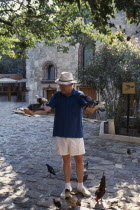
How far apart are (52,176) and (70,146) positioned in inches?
54.3

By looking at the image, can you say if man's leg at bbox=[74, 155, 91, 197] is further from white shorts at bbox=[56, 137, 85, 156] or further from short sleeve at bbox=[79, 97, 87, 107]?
short sleeve at bbox=[79, 97, 87, 107]

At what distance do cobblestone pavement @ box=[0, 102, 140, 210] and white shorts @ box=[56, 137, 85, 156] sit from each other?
770 millimetres

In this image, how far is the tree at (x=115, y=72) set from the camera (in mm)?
9844

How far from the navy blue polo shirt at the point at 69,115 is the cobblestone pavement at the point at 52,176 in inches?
42.8

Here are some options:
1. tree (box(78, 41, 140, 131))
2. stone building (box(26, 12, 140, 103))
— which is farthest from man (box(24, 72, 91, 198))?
stone building (box(26, 12, 140, 103))

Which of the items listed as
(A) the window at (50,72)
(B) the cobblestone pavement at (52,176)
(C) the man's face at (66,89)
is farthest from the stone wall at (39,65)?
(C) the man's face at (66,89)

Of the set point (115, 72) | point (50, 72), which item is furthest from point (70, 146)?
point (50, 72)

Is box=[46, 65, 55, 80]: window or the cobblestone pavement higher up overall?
box=[46, 65, 55, 80]: window

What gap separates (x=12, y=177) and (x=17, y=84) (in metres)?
→ 28.5

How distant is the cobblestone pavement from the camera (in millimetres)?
3699

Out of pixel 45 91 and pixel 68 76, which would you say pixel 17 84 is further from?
pixel 68 76

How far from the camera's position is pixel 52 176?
4777 millimetres

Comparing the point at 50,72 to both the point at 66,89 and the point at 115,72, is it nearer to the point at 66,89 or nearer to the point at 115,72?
the point at 115,72

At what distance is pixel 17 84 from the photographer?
32.2 meters
